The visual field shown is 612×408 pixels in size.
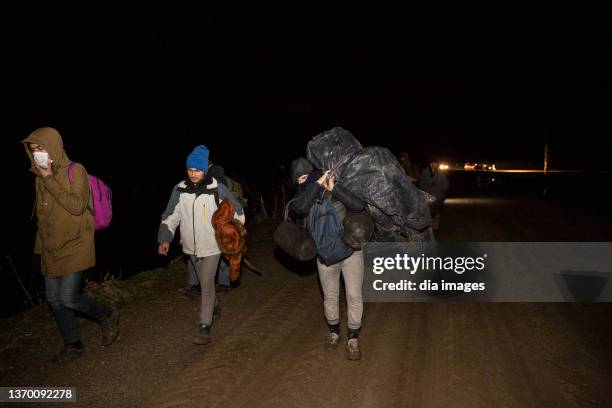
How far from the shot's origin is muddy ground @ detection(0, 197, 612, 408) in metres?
3.95

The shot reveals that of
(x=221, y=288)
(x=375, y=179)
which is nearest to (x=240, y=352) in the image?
(x=375, y=179)

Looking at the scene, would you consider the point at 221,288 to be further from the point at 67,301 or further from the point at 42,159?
the point at 42,159

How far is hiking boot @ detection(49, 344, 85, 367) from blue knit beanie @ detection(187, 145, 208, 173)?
2.14 metres

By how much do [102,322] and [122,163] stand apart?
3622 cm

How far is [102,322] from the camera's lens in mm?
5062

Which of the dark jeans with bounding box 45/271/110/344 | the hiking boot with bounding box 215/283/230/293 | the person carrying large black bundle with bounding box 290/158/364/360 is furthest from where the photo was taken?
the hiking boot with bounding box 215/283/230/293

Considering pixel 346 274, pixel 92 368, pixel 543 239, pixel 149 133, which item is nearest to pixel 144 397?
pixel 92 368

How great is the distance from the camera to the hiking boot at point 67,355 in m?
4.68

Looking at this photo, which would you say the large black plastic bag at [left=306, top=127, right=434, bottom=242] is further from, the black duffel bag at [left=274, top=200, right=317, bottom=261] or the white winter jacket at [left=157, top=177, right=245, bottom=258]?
the white winter jacket at [left=157, top=177, right=245, bottom=258]

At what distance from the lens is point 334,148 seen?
172 inches

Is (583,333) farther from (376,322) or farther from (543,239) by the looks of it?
(543,239)

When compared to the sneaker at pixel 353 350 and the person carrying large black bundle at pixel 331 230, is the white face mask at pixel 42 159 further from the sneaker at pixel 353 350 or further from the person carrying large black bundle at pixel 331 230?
the sneaker at pixel 353 350

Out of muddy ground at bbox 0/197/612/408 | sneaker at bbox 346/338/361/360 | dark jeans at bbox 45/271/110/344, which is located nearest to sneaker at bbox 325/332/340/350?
muddy ground at bbox 0/197/612/408

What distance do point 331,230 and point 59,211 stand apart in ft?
8.29
